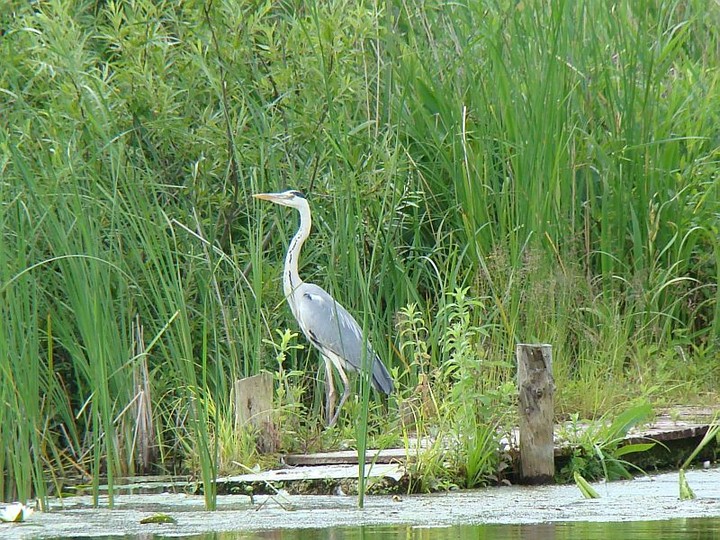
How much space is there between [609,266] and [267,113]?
1905mm

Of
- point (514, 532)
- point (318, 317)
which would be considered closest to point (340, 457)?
point (318, 317)

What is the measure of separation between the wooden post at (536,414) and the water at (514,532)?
102 cm

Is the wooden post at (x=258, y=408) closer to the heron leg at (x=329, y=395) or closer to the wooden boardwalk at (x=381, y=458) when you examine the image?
the wooden boardwalk at (x=381, y=458)

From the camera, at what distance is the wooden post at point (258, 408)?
18.6 feet

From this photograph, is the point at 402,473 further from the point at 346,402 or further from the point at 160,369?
the point at 160,369

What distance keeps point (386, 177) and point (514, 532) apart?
285 cm

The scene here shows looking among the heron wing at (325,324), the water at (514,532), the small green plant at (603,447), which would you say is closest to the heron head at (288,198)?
the heron wing at (325,324)

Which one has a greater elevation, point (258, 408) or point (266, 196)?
point (266, 196)

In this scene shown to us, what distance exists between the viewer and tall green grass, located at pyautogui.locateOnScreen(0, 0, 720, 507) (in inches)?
248

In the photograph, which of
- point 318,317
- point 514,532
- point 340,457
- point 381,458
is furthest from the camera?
point 318,317

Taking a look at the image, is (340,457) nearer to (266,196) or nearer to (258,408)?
(258,408)

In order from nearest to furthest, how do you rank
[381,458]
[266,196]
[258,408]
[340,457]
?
[381,458] < [340,457] < [258,408] < [266,196]

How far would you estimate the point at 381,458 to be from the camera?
5504mm

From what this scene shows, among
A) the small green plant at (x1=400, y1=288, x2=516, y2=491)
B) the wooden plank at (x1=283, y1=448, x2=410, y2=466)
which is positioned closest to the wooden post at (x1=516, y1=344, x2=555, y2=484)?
the small green plant at (x1=400, y1=288, x2=516, y2=491)
